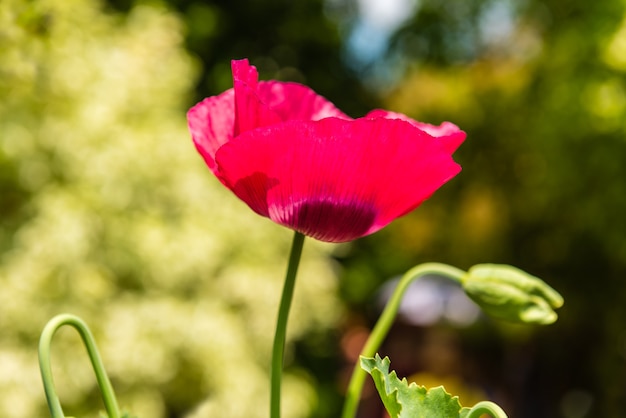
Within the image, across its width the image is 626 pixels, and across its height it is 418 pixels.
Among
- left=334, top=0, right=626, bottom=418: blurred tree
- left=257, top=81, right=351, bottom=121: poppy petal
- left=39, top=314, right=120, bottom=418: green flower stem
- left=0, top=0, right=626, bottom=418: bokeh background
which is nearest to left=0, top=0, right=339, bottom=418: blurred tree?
left=0, top=0, right=626, bottom=418: bokeh background

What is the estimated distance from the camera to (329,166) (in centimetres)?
43

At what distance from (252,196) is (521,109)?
27.9 ft

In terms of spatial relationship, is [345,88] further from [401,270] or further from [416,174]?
[416,174]

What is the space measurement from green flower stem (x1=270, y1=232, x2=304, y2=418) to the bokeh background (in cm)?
59

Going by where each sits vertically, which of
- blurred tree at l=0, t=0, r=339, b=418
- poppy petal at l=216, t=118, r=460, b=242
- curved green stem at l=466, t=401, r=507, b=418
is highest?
blurred tree at l=0, t=0, r=339, b=418

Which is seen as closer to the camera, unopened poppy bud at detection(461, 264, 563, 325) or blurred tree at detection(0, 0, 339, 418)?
unopened poppy bud at detection(461, 264, 563, 325)

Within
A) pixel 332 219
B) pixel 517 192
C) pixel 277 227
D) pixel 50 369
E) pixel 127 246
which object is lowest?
pixel 50 369

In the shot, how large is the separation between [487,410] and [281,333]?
10 cm

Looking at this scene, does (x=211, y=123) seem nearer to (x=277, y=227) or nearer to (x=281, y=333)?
(x=281, y=333)

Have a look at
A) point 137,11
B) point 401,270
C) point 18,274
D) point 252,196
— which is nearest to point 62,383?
point 18,274

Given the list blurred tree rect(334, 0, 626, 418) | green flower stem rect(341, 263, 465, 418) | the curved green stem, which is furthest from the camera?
blurred tree rect(334, 0, 626, 418)

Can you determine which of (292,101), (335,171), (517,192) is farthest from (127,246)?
(517,192)

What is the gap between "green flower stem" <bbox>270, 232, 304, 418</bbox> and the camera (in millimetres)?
394

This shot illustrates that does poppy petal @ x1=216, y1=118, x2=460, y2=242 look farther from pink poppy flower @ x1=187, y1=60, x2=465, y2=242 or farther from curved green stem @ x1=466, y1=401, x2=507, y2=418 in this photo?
curved green stem @ x1=466, y1=401, x2=507, y2=418
